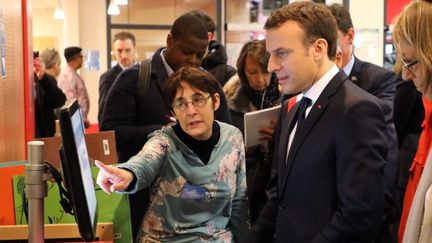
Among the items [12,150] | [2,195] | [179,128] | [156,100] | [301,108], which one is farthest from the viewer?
[156,100]

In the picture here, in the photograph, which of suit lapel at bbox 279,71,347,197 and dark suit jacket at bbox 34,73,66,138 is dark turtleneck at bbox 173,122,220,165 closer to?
suit lapel at bbox 279,71,347,197

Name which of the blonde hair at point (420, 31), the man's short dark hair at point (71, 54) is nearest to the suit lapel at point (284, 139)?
the blonde hair at point (420, 31)

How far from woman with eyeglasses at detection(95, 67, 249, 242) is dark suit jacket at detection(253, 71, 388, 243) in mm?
353

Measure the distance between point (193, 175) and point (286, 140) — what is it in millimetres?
376

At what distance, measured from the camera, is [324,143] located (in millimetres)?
1585

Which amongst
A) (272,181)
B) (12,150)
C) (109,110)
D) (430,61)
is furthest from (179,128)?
(430,61)

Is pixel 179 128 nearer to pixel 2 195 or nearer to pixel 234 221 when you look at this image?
pixel 234 221

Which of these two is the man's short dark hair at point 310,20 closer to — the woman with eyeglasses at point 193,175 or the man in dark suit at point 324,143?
the man in dark suit at point 324,143

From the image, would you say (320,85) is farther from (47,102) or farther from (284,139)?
(47,102)

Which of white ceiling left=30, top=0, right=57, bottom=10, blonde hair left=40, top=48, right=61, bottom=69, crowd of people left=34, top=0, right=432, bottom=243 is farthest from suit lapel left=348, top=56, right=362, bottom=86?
white ceiling left=30, top=0, right=57, bottom=10

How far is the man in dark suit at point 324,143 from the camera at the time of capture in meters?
1.54

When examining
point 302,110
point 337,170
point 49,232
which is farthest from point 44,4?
point 337,170

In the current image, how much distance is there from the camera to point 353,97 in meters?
1.58

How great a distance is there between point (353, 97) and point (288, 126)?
29cm
